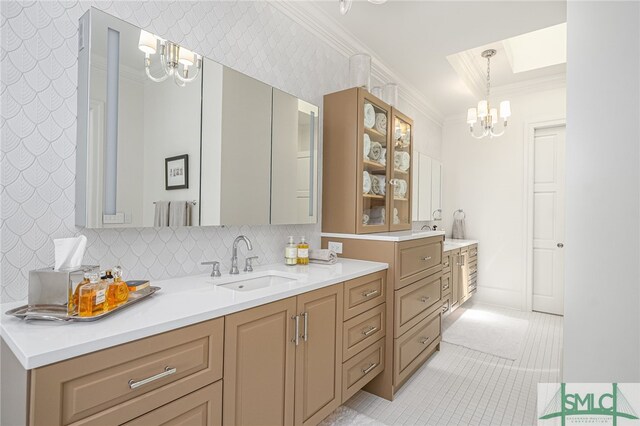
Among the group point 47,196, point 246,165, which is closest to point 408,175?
point 246,165

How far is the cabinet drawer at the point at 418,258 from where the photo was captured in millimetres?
2135

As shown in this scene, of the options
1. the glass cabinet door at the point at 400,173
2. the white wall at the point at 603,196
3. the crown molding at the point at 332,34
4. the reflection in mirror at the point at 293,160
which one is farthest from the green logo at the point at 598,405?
the crown molding at the point at 332,34

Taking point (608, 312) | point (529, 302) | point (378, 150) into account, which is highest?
point (378, 150)

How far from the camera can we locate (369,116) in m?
2.38

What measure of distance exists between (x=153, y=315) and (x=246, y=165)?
3.29 feet

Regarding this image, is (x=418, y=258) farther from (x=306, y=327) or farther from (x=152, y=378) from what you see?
(x=152, y=378)

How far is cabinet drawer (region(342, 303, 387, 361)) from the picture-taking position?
1.75 m

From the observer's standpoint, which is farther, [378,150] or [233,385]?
[378,150]

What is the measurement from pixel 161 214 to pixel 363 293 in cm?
119

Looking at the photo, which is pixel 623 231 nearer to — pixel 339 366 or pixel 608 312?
pixel 608 312

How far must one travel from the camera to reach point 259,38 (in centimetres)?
196

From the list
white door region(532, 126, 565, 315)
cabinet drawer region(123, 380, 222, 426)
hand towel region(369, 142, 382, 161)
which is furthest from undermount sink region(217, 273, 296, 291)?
white door region(532, 126, 565, 315)

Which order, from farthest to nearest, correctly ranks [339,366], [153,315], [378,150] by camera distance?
[378,150]
[339,366]
[153,315]

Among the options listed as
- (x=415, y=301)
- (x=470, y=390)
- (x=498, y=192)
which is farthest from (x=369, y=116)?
(x=498, y=192)
